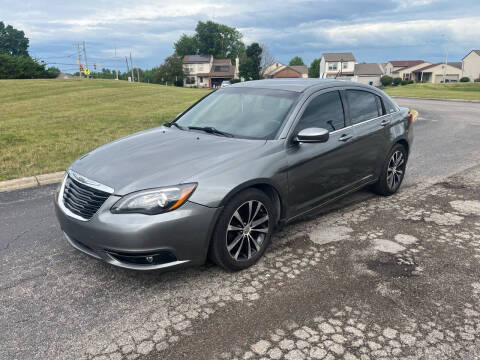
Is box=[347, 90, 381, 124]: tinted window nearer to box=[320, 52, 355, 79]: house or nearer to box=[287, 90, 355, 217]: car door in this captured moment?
box=[287, 90, 355, 217]: car door

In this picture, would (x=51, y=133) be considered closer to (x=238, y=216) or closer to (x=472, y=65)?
(x=238, y=216)

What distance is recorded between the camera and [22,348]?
8.48ft

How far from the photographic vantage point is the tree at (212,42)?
102 meters

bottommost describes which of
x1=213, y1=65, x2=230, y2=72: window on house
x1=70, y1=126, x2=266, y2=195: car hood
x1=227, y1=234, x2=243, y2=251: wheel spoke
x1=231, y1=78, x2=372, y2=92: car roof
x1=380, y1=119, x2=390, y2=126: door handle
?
x1=227, y1=234, x2=243, y2=251: wheel spoke

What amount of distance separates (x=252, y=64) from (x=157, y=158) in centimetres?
7325

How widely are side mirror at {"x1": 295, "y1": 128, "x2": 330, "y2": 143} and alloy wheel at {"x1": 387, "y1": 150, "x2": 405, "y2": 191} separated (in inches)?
80.8

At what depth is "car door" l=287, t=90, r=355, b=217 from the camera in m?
3.85

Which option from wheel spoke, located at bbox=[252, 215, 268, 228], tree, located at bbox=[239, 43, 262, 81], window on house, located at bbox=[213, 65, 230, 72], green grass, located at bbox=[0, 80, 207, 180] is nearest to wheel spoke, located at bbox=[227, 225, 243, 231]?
wheel spoke, located at bbox=[252, 215, 268, 228]

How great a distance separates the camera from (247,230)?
348 cm

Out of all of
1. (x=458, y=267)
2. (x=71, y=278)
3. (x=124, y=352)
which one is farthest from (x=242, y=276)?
(x=458, y=267)

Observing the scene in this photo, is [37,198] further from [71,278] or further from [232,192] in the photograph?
[232,192]

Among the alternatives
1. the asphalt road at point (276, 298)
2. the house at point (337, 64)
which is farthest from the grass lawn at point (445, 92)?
the house at point (337, 64)

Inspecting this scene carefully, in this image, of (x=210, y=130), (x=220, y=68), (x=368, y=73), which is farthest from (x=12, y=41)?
(x=210, y=130)

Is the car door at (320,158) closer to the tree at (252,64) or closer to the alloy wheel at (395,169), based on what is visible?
the alloy wheel at (395,169)
